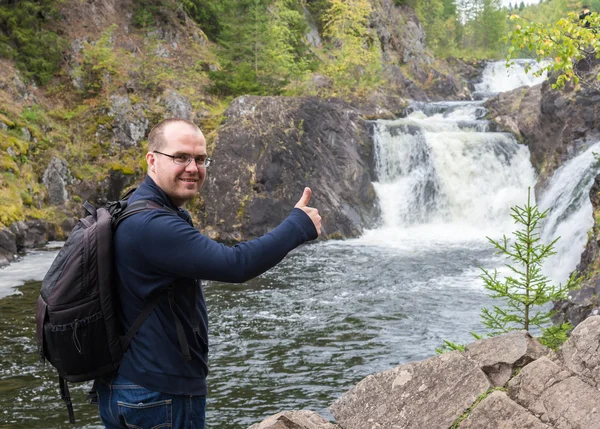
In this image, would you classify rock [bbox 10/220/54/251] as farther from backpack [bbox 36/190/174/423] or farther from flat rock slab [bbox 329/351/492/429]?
backpack [bbox 36/190/174/423]

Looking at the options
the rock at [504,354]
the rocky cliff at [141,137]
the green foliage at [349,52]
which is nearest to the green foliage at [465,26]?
the green foliage at [349,52]

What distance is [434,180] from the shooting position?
22031 millimetres

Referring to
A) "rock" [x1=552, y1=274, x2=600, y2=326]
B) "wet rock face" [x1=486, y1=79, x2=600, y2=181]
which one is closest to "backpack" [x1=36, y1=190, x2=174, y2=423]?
"rock" [x1=552, y1=274, x2=600, y2=326]

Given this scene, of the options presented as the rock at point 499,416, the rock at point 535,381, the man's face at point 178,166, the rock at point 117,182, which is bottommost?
the rock at point 499,416

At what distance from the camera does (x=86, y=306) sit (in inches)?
102

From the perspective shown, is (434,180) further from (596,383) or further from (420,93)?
(596,383)

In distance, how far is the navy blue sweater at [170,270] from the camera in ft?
8.25

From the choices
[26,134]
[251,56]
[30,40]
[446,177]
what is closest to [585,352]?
[446,177]

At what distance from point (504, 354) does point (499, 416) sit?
1.98 ft

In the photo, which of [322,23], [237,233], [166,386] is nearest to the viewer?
[166,386]

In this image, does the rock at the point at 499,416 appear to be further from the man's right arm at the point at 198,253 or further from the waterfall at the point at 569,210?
the waterfall at the point at 569,210

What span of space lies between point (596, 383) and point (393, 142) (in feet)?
61.3

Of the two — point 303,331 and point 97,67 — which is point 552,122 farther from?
point 97,67

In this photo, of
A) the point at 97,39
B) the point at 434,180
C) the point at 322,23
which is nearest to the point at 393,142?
the point at 434,180
